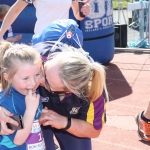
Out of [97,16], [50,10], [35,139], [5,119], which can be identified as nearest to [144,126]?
[50,10]

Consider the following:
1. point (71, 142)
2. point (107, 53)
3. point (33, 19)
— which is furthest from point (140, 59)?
point (71, 142)

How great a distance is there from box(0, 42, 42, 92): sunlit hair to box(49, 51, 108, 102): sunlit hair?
0.15 m

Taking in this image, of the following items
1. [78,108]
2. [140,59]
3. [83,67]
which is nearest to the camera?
[83,67]

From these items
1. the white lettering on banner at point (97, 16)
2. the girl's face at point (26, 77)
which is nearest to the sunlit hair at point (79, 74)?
the girl's face at point (26, 77)

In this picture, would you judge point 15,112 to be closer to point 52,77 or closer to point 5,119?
point 5,119

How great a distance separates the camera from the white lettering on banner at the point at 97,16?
755cm

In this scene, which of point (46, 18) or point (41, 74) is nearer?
point (41, 74)

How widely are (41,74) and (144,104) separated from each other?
10.8 ft

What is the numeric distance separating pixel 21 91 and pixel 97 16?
5.38 metres

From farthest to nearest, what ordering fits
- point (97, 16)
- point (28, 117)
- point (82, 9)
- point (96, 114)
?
point (97, 16) < point (82, 9) < point (96, 114) < point (28, 117)

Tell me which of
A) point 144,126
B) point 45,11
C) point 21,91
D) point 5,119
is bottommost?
point 144,126

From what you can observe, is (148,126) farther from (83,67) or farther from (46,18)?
A: (83,67)

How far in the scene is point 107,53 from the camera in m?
7.88

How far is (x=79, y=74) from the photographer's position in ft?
7.68
